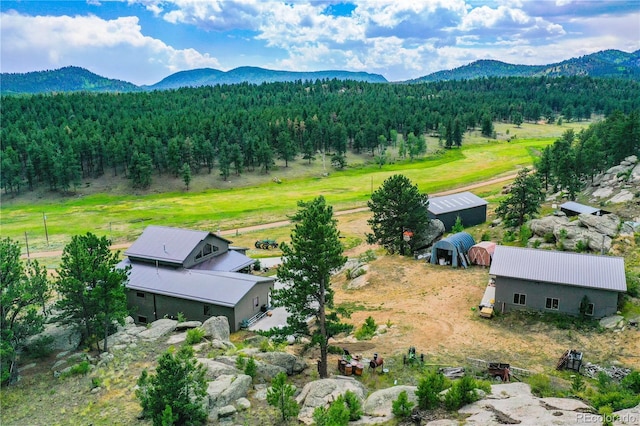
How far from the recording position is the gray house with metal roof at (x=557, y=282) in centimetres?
3406

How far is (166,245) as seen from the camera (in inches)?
1698

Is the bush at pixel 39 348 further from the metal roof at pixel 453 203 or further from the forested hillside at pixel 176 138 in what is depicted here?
the forested hillside at pixel 176 138

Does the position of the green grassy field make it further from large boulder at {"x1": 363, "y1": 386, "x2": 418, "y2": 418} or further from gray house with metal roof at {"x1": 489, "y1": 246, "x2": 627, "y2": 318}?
large boulder at {"x1": 363, "y1": 386, "x2": 418, "y2": 418}

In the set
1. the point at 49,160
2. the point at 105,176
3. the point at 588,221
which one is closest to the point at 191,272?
the point at 588,221

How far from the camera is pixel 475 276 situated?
1802 inches

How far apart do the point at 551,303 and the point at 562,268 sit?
292 cm

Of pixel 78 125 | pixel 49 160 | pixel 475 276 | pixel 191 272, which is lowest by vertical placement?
pixel 475 276

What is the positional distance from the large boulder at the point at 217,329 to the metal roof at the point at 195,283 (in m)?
4.16

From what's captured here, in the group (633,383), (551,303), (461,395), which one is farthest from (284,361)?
(551,303)

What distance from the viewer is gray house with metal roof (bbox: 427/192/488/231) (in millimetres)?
62156

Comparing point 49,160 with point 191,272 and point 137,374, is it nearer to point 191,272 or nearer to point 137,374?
point 191,272

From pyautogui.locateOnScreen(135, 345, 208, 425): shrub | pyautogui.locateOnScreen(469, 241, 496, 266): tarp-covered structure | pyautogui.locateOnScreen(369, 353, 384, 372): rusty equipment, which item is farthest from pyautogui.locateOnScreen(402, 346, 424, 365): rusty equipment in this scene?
pyautogui.locateOnScreen(469, 241, 496, 266): tarp-covered structure

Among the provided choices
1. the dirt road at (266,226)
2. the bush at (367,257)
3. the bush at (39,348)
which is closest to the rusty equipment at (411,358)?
the bush at (39,348)

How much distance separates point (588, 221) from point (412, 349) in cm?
3004
